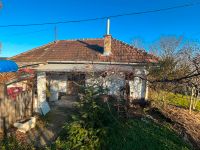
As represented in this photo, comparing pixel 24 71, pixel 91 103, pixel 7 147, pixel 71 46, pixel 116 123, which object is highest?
pixel 71 46

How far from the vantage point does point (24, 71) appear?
1708cm

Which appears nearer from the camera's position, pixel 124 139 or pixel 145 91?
pixel 124 139

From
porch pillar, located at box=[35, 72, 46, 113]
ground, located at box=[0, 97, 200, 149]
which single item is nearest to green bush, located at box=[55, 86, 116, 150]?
ground, located at box=[0, 97, 200, 149]

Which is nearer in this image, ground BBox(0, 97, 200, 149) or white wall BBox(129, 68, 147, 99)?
ground BBox(0, 97, 200, 149)

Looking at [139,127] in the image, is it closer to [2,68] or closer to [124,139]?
[124,139]

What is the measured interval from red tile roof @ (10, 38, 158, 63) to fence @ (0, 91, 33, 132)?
6.92 metres

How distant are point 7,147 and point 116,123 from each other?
427 centimetres

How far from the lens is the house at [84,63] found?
15.6 metres

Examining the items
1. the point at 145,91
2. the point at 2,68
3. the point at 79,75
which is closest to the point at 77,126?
the point at 2,68

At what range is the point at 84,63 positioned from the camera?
17.5m

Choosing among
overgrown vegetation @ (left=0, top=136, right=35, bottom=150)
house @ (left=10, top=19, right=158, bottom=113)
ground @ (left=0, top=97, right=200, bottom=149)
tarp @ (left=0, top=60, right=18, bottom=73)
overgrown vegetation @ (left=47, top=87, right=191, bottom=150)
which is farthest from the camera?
house @ (left=10, top=19, right=158, bottom=113)

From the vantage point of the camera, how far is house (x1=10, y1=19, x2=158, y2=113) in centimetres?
1562

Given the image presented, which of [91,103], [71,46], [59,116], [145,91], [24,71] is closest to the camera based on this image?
[91,103]

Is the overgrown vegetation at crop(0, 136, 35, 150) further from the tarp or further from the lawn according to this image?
the tarp
